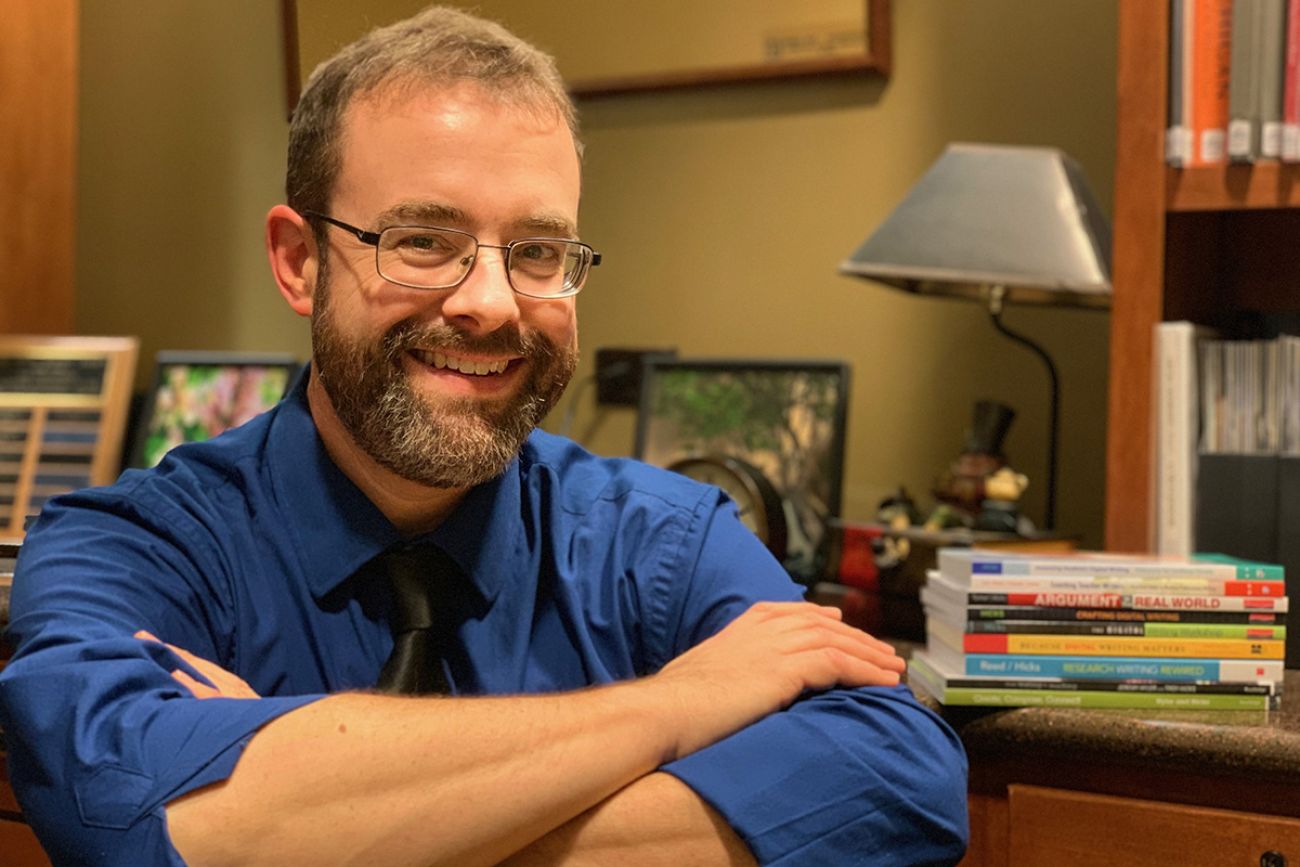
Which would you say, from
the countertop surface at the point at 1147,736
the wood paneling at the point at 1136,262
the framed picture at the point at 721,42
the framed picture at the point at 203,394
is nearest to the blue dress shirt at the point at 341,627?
the countertop surface at the point at 1147,736

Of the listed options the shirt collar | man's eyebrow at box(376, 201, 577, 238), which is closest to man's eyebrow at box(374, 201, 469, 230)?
man's eyebrow at box(376, 201, 577, 238)

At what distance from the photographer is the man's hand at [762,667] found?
91 cm

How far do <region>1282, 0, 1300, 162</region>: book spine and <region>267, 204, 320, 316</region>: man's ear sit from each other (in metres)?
0.99

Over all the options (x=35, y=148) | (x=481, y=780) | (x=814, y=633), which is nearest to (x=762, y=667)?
(x=814, y=633)

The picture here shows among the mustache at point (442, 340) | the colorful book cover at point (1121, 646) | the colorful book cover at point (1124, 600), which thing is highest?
the mustache at point (442, 340)

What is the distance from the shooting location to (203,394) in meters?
2.18

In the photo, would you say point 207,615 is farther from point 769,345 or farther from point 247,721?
point 769,345

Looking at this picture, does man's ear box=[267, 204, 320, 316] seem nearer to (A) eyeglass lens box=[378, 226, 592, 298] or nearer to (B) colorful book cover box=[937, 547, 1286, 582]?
(A) eyeglass lens box=[378, 226, 592, 298]

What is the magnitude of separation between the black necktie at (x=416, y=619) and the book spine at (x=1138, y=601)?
500mm

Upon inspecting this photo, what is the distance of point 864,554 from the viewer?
5.40 ft

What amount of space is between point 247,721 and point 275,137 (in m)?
1.23

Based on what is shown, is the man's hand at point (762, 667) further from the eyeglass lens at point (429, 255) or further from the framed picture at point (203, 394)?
the framed picture at point (203, 394)

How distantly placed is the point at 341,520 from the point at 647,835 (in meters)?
0.32

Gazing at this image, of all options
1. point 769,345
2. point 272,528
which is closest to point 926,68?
point 769,345
